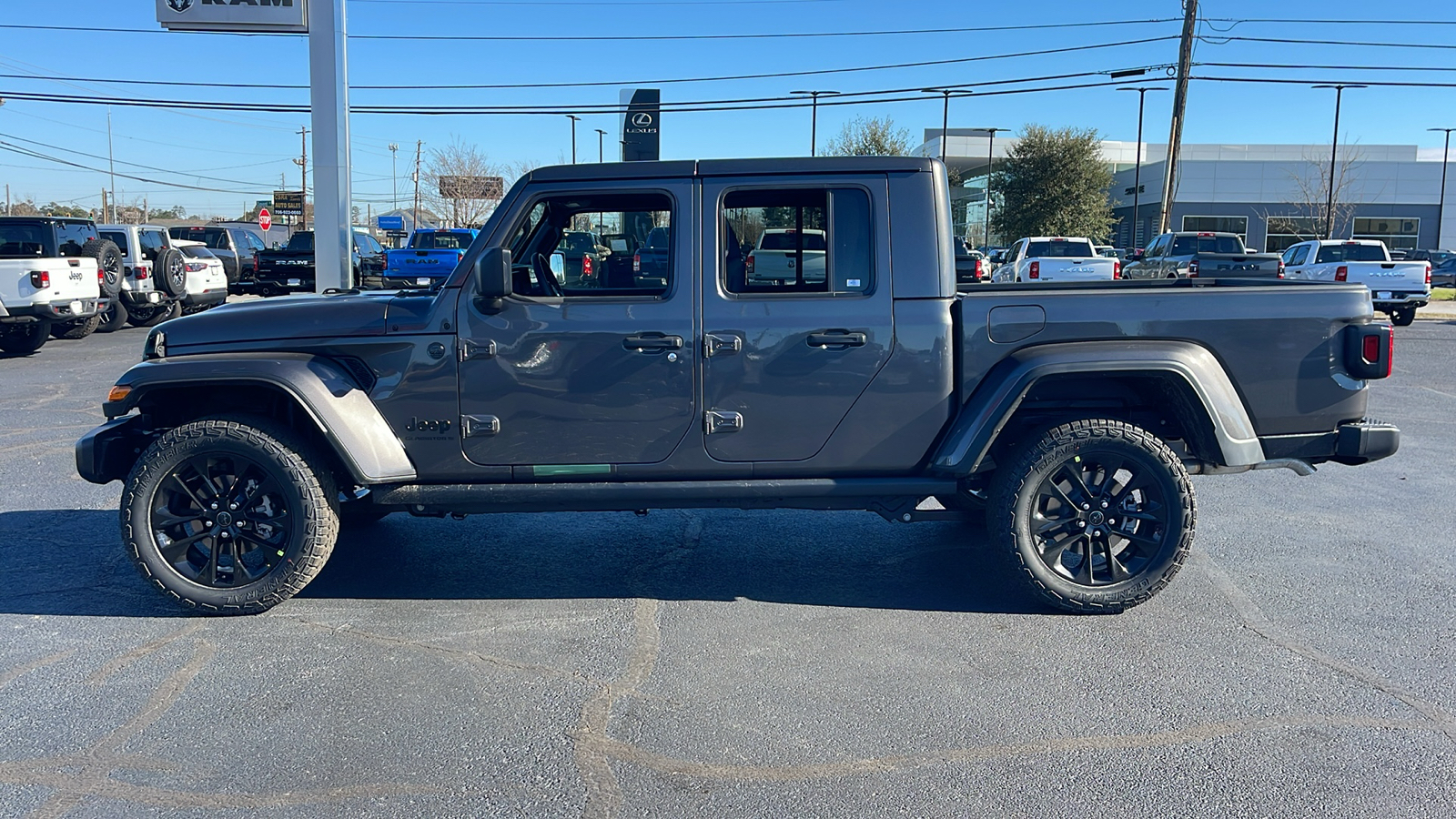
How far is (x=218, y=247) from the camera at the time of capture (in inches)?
1134

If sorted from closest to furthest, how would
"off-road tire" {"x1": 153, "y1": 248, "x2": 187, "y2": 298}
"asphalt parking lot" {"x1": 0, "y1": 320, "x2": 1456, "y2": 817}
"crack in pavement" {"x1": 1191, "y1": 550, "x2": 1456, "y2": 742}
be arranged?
"asphalt parking lot" {"x1": 0, "y1": 320, "x2": 1456, "y2": 817}
"crack in pavement" {"x1": 1191, "y1": 550, "x2": 1456, "y2": 742}
"off-road tire" {"x1": 153, "y1": 248, "x2": 187, "y2": 298}

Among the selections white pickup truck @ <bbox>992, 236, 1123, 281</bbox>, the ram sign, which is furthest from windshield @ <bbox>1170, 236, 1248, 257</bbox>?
the ram sign

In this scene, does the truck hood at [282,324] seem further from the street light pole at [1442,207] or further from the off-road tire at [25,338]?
the street light pole at [1442,207]

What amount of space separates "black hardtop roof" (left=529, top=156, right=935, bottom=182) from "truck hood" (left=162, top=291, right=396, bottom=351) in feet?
3.15

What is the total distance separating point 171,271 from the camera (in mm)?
18672

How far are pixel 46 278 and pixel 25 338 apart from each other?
1.30 metres

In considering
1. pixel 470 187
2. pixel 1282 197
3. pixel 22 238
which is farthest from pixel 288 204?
pixel 1282 197

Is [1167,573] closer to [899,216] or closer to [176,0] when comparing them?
[899,216]

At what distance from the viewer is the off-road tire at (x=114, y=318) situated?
18734mm

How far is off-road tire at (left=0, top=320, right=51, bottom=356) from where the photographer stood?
15172 mm

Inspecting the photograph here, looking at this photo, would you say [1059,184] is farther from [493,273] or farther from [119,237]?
[493,273]

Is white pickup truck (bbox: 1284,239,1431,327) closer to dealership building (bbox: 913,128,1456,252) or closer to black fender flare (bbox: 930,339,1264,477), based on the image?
black fender flare (bbox: 930,339,1264,477)

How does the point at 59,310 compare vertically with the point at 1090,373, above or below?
below

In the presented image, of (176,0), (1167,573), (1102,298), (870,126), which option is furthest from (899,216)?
(870,126)
